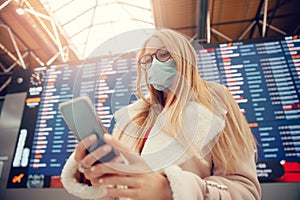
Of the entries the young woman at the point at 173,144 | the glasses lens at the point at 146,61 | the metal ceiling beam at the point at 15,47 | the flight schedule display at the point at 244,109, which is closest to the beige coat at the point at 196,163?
the young woman at the point at 173,144

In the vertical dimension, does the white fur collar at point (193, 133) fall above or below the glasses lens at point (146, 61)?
below

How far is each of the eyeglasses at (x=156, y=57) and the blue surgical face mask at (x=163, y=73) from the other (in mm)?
10

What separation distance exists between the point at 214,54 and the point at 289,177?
0.88 metres

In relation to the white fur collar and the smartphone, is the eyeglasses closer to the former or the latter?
the white fur collar

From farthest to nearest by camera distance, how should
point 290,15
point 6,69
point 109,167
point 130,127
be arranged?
1. point 6,69
2. point 290,15
3. point 130,127
4. point 109,167

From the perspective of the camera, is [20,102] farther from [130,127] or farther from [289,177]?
[289,177]

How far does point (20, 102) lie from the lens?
1.66 metres

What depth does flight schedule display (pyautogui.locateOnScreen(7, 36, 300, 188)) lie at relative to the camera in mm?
1176

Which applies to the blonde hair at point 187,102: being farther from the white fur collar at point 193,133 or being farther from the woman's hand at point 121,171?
the woman's hand at point 121,171

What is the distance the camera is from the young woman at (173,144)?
0.28m

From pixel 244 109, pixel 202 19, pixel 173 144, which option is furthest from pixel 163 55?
pixel 202 19

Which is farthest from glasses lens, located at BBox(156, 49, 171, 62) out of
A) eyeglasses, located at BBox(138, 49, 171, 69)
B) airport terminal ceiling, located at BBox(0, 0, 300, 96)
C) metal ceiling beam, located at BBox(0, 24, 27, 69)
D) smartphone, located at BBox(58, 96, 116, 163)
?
metal ceiling beam, located at BBox(0, 24, 27, 69)

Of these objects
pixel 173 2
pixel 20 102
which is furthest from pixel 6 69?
pixel 173 2

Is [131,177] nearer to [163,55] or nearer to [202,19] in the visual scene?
[163,55]
